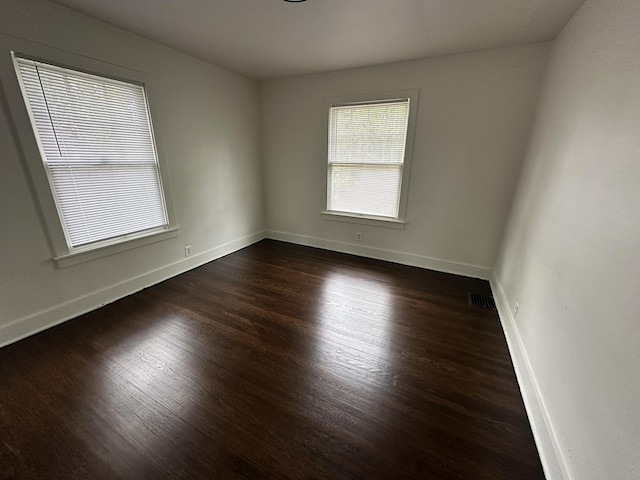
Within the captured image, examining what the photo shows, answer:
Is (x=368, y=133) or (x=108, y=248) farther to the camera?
(x=368, y=133)

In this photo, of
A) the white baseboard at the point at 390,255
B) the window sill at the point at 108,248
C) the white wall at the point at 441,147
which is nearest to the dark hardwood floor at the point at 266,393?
the window sill at the point at 108,248

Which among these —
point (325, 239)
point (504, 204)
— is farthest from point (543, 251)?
point (325, 239)

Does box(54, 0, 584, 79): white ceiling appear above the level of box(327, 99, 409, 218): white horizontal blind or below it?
above

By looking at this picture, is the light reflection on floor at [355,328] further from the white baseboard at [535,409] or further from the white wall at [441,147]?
the white wall at [441,147]

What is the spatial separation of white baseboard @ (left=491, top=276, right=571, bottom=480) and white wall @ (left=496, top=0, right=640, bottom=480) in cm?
3

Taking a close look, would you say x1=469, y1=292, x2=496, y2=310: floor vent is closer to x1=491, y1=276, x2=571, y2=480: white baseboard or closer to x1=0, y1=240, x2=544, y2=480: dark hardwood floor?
x1=0, y1=240, x2=544, y2=480: dark hardwood floor

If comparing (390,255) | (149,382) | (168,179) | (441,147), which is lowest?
(149,382)

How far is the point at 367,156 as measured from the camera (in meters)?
3.42

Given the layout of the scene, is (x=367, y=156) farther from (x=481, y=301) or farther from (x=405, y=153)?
(x=481, y=301)

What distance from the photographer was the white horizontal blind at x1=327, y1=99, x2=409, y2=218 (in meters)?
3.20

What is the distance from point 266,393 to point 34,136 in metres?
2.52

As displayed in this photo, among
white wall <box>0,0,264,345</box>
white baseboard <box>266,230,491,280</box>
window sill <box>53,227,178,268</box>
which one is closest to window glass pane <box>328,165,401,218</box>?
white baseboard <box>266,230,491,280</box>

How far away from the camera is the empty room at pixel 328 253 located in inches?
47.9

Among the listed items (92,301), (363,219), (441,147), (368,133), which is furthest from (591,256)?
(92,301)
